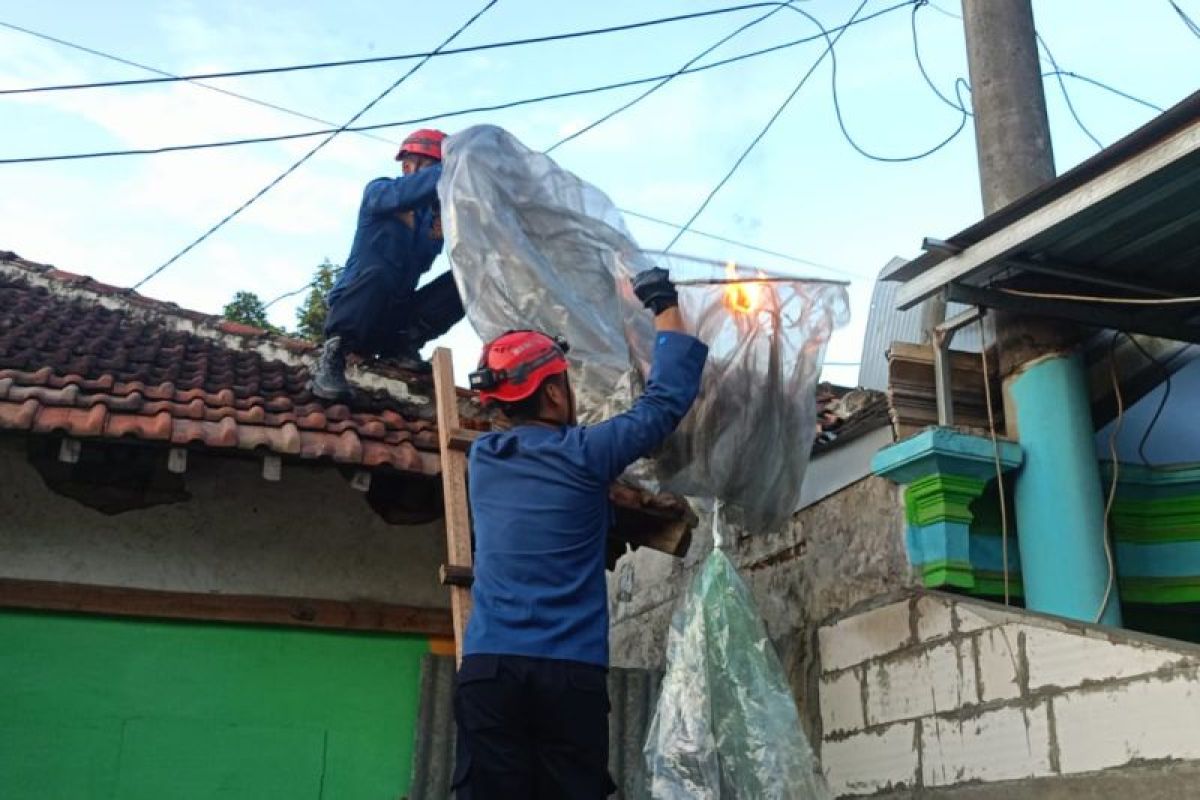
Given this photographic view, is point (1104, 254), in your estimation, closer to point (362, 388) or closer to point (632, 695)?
point (632, 695)

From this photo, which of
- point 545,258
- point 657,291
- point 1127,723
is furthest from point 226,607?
point 1127,723

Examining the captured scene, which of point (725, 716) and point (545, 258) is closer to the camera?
point (725, 716)

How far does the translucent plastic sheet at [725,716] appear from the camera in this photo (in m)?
3.59

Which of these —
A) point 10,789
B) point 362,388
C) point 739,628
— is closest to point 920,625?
point 739,628

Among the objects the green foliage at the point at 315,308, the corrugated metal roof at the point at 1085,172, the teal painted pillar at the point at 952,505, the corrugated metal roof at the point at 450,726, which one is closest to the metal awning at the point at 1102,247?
the corrugated metal roof at the point at 1085,172

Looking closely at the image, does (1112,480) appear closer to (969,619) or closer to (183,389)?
(969,619)

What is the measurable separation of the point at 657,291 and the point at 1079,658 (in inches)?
70.7

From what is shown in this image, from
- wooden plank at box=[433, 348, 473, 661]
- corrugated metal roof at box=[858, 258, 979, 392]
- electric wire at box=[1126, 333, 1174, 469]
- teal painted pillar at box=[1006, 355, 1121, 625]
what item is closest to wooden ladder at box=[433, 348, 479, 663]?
wooden plank at box=[433, 348, 473, 661]

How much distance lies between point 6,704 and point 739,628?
10.3 ft

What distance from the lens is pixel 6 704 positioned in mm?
4824

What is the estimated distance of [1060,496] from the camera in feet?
14.5

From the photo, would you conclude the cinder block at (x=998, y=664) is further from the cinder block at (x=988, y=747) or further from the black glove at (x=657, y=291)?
the black glove at (x=657, y=291)

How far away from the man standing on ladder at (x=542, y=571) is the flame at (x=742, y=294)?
51 centimetres

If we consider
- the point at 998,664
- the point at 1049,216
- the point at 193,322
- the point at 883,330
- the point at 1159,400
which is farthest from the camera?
the point at 193,322
